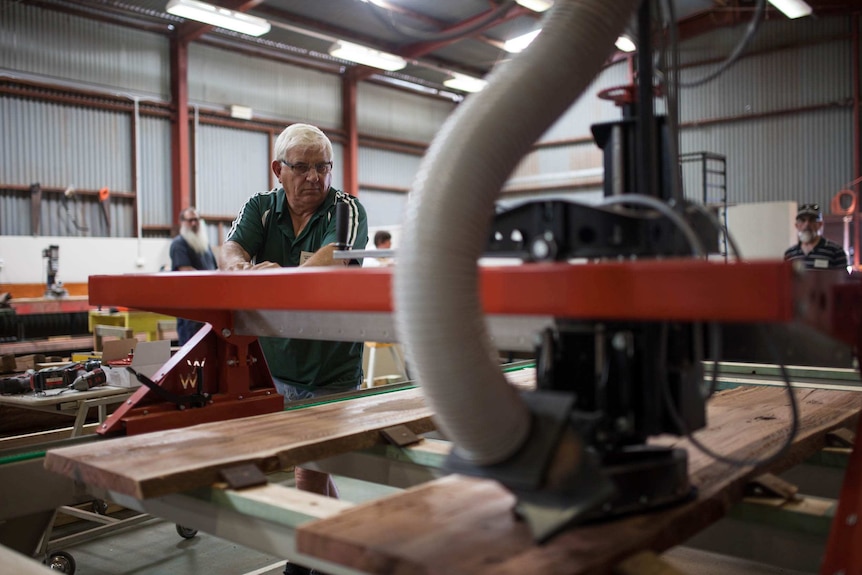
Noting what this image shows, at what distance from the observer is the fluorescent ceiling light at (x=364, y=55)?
9.88 metres

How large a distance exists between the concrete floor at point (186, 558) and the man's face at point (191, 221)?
3.35m

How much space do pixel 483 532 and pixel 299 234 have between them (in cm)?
162

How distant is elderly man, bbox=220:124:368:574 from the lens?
235 centimetres

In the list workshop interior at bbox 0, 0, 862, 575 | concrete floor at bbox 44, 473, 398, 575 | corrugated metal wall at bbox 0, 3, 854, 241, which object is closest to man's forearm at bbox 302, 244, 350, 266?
workshop interior at bbox 0, 0, 862, 575

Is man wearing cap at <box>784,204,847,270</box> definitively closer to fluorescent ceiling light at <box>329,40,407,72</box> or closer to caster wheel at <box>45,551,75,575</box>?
caster wheel at <box>45,551,75,575</box>

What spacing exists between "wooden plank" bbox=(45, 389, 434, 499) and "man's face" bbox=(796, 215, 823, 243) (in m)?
4.91

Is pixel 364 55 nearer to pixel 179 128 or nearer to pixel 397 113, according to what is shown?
pixel 179 128

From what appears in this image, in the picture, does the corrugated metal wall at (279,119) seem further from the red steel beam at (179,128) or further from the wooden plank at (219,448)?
Result: the wooden plank at (219,448)

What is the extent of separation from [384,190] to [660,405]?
1227 cm

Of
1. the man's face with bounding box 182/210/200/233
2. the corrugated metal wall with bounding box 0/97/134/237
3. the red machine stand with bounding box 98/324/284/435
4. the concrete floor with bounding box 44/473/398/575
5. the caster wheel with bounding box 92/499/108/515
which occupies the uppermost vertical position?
the corrugated metal wall with bounding box 0/97/134/237

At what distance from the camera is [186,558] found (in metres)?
3.35

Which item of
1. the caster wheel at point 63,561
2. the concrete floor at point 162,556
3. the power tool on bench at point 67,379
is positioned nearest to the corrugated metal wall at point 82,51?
the power tool on bench at point 67,379

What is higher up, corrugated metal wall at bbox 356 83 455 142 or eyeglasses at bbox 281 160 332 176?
corrugated metal wall at bbox 356 83 455 142

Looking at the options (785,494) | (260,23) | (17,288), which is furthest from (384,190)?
(785,494)
